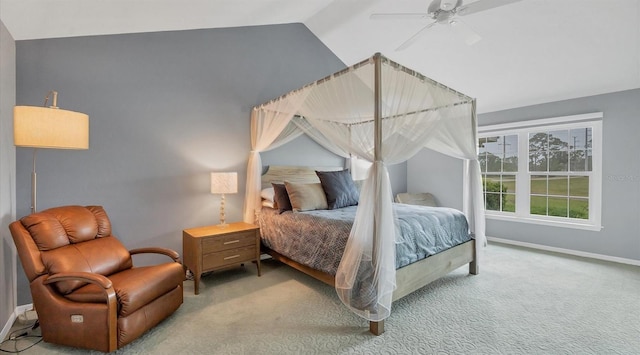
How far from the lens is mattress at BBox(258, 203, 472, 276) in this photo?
2.51 m

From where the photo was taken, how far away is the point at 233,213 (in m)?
3.74

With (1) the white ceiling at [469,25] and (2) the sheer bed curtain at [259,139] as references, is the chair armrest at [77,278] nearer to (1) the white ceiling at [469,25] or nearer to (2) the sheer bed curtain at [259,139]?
(2) the sheer bed curtain at [259,139]

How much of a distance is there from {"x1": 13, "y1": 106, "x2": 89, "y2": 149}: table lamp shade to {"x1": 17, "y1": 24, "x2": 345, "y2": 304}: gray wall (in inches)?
29.5

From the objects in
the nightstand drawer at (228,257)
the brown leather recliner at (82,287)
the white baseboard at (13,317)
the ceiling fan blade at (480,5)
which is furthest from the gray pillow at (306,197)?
the white baseboard at (13,317)

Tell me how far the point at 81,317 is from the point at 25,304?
1.24 m

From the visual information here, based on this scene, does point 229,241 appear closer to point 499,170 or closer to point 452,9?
point 452,9

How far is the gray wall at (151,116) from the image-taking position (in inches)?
102

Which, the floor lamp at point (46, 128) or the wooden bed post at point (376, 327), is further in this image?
the wooden bed post at point (376, 327)

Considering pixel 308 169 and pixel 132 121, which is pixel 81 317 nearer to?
pixel 132 121

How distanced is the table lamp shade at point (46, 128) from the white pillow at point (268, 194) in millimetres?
1966

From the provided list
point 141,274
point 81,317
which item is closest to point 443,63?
point 141,274

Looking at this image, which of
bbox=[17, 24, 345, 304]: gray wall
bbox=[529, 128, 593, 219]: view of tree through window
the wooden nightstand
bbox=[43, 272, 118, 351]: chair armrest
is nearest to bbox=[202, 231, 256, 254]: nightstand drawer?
the wooden nightstand

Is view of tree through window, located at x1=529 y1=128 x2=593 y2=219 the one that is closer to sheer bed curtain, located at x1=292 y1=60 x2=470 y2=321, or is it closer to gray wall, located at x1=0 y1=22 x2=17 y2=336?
sheer bed curtain, located at x1=292 y1=60 x2=470 y2=321

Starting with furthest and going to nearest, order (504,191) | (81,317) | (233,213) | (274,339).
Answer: (504,191)
(233,213)
(274,339)
(81,317)
